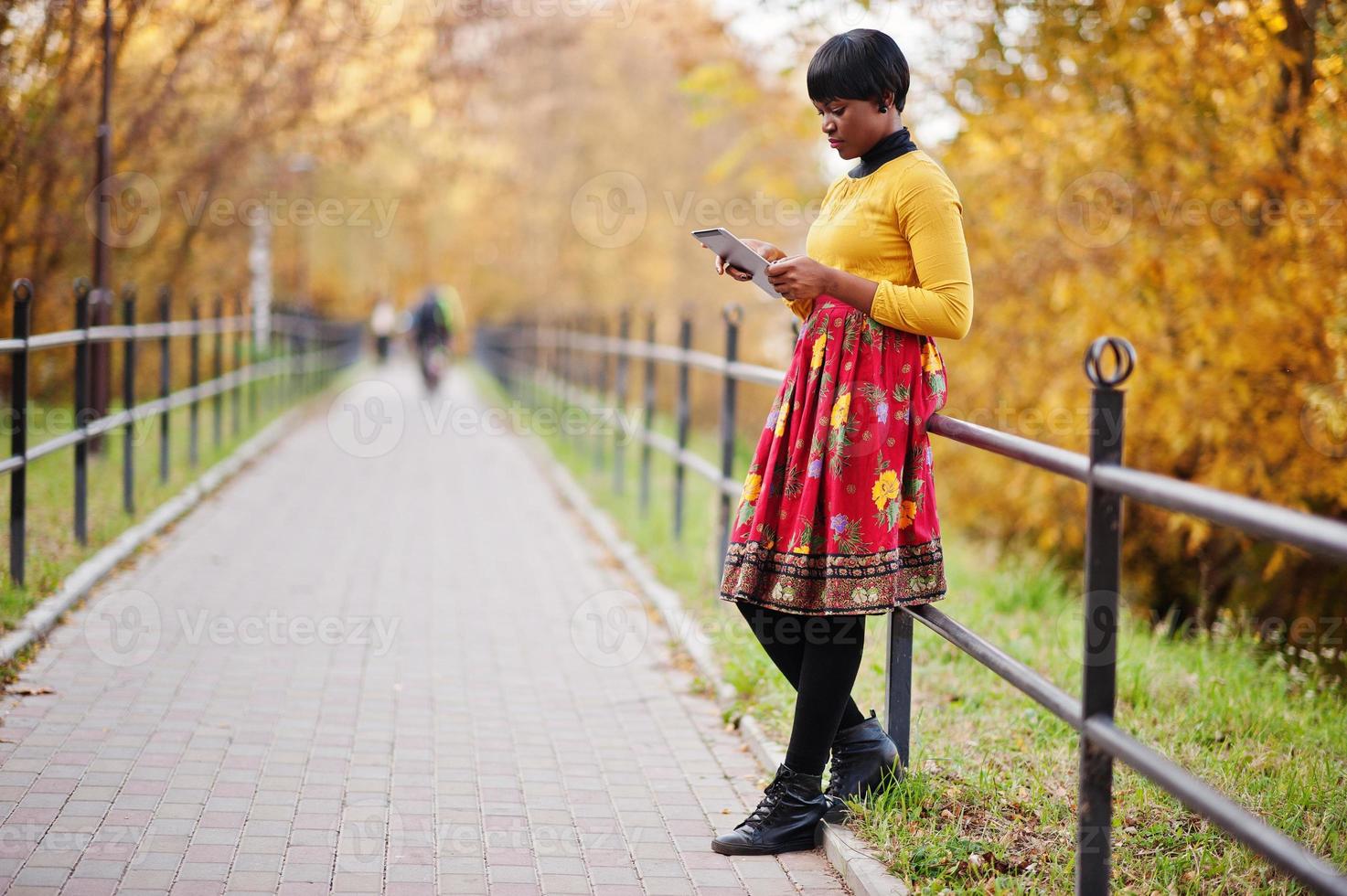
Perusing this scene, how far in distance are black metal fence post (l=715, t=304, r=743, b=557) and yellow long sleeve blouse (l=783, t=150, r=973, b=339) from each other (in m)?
3.17

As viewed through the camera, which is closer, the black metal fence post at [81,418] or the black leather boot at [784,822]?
the black leather boot at [784,822]

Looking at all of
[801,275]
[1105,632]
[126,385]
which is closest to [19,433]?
[126,385]

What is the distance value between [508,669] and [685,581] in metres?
1.67

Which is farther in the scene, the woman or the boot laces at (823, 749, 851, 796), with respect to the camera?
the boot laces at (823, 749, 851, 796)

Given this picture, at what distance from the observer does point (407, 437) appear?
15.8m

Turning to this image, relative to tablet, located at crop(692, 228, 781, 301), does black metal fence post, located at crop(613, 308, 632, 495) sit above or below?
below

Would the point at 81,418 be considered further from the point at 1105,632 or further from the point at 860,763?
the point at 1105,632

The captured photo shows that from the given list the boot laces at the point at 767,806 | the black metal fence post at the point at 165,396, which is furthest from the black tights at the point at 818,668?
the black metal fence post at the point at 165,396

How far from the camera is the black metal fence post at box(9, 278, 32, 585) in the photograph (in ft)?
19.3

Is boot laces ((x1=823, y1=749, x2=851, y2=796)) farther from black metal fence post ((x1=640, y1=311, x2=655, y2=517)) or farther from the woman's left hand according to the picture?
black metal fence post ((x1=640, y1=311, x2=655, y2=517))

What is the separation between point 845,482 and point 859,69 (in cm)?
94

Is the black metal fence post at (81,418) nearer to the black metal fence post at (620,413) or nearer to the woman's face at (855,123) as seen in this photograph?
the black metal fence post at (620,413)

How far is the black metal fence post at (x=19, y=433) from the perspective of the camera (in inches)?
232

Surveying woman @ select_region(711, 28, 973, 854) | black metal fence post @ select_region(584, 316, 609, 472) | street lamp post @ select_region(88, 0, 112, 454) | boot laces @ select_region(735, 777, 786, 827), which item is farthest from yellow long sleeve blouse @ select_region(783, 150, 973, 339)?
black metal fence post @ select_region(584, 316, 609, 472)
